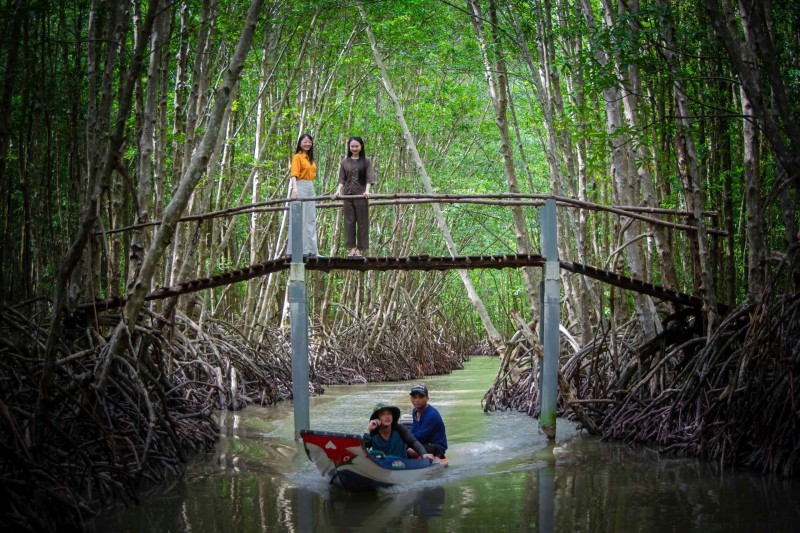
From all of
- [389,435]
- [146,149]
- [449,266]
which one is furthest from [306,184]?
[389,435]

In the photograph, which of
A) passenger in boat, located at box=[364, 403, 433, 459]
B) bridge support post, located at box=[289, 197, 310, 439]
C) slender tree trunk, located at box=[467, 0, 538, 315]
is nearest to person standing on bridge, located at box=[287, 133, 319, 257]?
bridge support post, located at box=[289, 197, 310, 439]

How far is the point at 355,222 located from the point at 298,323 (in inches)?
60.2

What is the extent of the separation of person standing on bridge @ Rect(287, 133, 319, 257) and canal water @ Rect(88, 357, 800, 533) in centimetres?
219

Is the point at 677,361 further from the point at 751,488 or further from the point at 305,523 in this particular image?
the point at 305,523

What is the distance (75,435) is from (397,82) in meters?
13.6

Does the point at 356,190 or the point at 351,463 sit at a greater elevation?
the point at 356,190

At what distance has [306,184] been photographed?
32.2 ft

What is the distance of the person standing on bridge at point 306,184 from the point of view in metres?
9.31

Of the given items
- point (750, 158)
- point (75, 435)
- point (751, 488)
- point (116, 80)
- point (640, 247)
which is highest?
point (116, 80)

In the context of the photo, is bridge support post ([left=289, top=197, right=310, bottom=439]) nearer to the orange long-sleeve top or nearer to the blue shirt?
the orange long-sleeve top

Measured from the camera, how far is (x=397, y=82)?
18.2 m

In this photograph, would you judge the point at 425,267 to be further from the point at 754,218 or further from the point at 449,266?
the point at 754,218

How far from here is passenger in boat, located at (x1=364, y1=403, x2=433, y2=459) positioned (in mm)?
7160

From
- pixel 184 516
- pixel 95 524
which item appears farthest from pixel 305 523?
pixel 95 524
